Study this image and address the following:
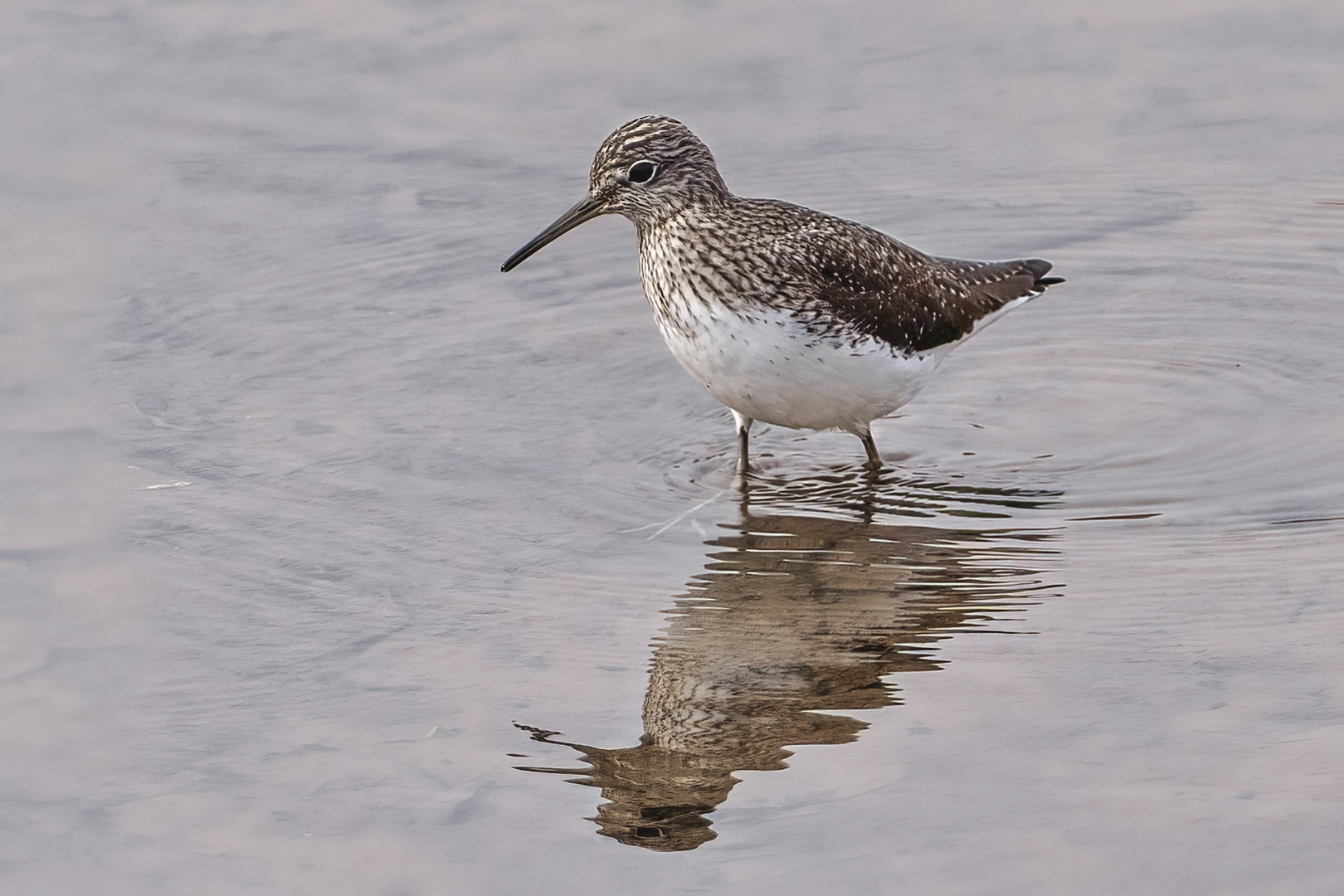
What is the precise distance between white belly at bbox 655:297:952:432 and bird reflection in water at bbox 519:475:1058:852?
44 cm

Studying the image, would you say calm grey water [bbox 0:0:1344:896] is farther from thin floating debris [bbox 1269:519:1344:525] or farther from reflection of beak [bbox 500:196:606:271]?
reflection of beak [bbox 500:196:606:271]

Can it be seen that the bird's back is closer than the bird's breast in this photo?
No

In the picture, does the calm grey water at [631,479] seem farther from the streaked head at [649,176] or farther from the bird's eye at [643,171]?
the bird's eye at [643,171]

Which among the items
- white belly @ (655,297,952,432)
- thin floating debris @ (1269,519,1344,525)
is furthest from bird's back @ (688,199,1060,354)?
thin floating debris @ (1269,519,1344,525)

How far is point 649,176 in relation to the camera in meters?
8.07

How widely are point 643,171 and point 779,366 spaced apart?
4.00 ft

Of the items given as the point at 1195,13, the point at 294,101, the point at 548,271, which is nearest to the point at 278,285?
the point at 548,271

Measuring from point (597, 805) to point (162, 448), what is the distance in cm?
349

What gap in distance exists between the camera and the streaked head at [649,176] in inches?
316

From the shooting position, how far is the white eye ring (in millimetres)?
8047

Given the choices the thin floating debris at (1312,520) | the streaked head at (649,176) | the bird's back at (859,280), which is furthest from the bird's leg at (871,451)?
the thin floating debris at (1312,520)

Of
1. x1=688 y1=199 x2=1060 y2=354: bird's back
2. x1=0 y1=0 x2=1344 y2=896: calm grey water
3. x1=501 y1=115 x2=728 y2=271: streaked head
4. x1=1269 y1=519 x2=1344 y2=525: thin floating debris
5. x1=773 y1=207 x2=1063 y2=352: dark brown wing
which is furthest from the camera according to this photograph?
x1=501 y1=115 x2=728 y2=271: streaked head

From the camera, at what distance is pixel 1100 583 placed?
6.90 m

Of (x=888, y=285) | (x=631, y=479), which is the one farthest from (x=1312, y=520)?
(x=631, y=479)
